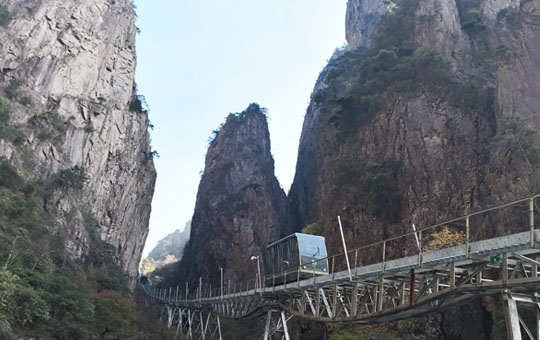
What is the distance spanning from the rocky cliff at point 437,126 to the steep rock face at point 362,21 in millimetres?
25940

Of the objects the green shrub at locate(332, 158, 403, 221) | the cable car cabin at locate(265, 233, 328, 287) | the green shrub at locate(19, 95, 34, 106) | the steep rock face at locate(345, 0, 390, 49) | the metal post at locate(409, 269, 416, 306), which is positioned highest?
the steep rock face at locate(345, 0, 390, 49)

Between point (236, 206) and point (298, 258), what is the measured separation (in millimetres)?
42306

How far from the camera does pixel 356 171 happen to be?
38.5 meters

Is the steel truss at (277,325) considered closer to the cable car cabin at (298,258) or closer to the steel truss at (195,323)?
the cable car cabin at (298,258)

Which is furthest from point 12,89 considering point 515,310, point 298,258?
point 515,310

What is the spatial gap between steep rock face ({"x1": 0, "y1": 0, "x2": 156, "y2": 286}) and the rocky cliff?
23.4 metres

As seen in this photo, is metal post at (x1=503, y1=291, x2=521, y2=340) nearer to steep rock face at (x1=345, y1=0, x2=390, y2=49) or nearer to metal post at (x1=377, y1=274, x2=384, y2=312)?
metal post at (x1=377, y1=274, x2=384, y2=312)

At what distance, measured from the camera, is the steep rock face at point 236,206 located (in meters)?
61.1

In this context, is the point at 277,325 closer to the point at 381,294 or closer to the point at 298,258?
the point at 298,258

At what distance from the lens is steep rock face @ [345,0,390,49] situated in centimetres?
7506

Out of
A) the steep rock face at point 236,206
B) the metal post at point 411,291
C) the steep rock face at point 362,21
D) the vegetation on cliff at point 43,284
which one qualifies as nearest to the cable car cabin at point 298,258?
the metal post at point 411,291

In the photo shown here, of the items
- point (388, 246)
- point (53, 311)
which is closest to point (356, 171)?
point (388, 246)

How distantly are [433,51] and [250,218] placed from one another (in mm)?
34496

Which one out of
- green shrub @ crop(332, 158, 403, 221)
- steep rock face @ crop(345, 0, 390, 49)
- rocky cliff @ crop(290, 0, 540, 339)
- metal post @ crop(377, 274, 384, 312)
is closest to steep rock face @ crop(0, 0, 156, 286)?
rocky cliff @ crop(290, 0, 540, 339)
